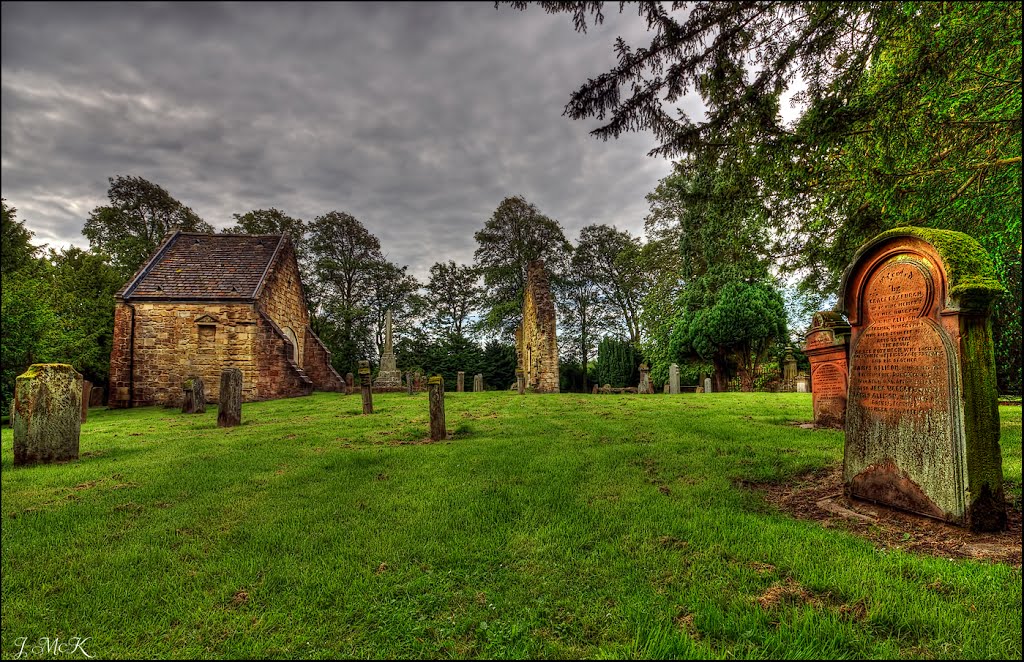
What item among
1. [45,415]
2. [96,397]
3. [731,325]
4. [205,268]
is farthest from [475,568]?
[96,397]

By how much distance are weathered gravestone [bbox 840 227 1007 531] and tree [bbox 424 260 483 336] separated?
26746 millimetres

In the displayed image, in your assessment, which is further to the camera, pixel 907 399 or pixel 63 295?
pixel 63 295

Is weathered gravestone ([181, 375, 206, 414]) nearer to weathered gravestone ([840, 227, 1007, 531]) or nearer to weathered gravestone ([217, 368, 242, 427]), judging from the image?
weathered gravestone ([217, 368, 242, 427])

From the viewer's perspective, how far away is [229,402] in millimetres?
8078

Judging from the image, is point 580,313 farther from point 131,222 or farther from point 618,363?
point 131,222

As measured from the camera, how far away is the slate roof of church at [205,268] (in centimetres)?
1494

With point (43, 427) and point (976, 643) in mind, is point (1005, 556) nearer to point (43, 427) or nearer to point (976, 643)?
point (976, 643)

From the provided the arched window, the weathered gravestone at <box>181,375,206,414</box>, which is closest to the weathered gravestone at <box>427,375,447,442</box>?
the weathered gravestone at <box>181,375,206,414</box>

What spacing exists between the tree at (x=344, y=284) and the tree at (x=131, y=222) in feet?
25.4

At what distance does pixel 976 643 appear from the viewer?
1.73m

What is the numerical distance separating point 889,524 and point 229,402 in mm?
10406

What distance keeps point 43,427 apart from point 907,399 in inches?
400

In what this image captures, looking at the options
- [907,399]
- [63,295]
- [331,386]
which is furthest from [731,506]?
[63,295]

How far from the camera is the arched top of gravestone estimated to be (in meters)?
2.93
